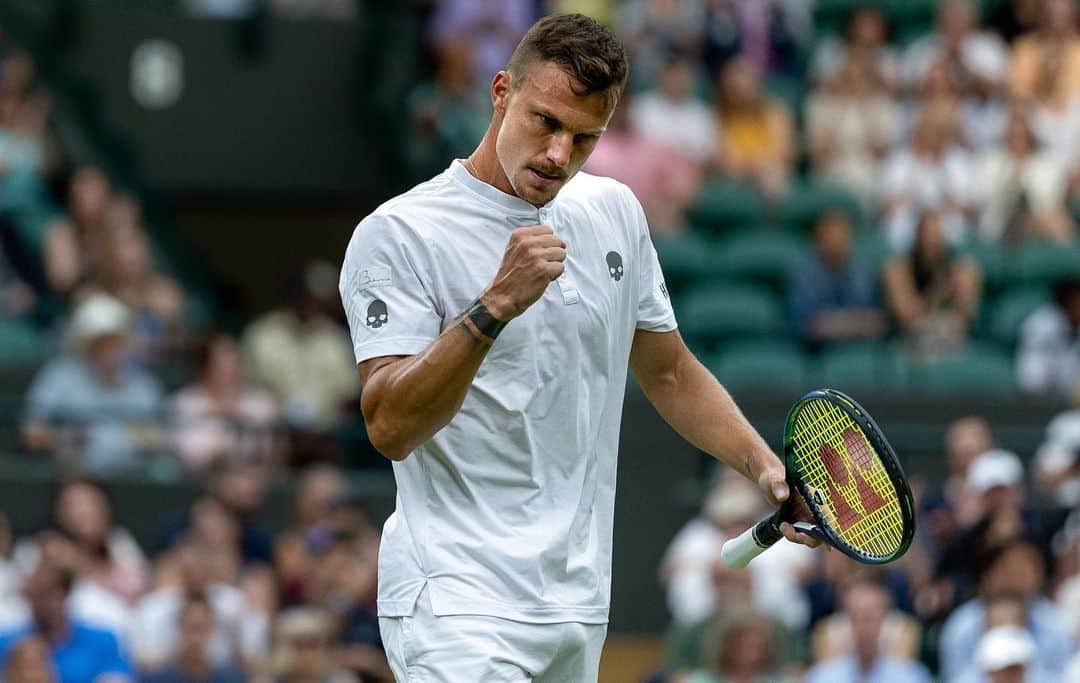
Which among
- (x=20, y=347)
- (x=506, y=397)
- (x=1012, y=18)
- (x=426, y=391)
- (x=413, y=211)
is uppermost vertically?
(x=413, y=211)

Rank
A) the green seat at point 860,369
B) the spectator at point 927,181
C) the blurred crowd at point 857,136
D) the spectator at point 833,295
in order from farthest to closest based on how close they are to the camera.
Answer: the spectator at point 927,181 < the blurred crowd at point 857,136 < the spectator at point 833,295 < the green seat at point 860,369

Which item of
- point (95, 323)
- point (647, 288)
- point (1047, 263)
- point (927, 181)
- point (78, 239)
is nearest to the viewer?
point (647, 288)

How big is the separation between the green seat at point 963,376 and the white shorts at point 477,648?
300 inches

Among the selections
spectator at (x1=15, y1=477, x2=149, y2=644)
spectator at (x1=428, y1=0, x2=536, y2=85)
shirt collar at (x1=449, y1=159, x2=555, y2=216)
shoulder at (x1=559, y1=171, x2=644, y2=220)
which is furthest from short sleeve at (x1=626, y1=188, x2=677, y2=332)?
spectator at (x1=428, y1=0, x2=536, y2=85)

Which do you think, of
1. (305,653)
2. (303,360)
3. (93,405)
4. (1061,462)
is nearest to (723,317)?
(1061,462)

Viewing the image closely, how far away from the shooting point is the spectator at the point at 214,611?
928 centimetres

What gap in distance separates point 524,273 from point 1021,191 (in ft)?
30.9

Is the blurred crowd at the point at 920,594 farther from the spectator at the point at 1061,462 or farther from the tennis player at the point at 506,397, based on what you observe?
the tennis player at the point at 506,397

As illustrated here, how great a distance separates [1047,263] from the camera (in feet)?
41.2

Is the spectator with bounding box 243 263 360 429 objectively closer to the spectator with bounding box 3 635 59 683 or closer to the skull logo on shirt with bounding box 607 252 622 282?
the spectator with bounding box 3 635 59 683

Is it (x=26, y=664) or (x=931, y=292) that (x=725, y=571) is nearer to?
(x=26, y=664)

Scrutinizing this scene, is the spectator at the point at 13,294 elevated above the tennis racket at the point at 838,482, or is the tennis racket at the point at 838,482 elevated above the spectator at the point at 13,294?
the tennis racket at the point at 838,482

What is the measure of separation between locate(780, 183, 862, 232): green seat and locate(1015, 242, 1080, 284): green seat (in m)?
1.03

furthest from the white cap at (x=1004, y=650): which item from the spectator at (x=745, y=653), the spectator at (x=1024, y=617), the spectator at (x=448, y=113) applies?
the spectator at (x=448, y=113)
